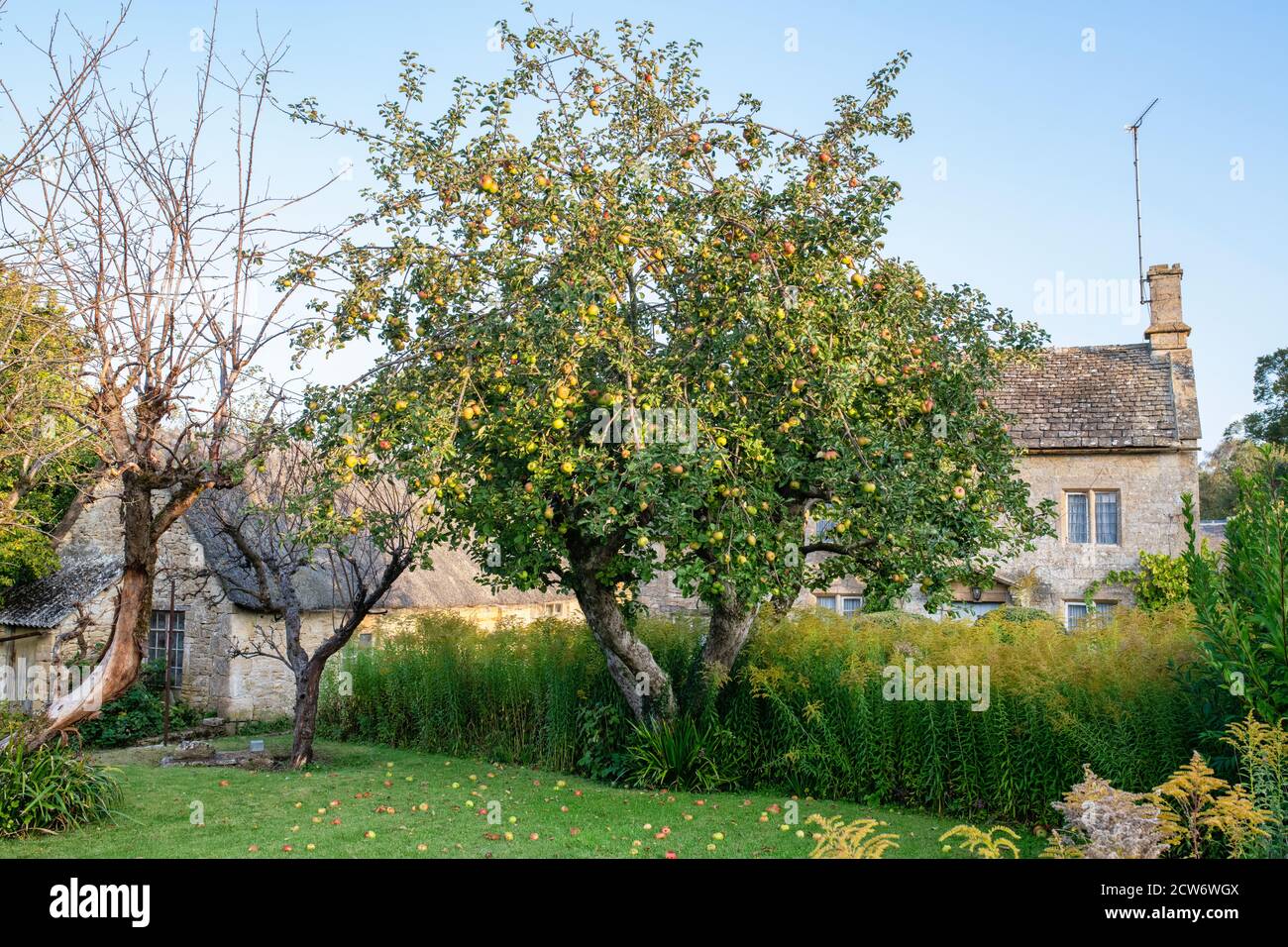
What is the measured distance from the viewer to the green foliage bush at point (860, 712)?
9.83 meters

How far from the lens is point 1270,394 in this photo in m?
45.0

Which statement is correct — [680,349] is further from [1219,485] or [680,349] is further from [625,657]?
[1219,485]

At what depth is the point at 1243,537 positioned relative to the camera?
8.24 metres

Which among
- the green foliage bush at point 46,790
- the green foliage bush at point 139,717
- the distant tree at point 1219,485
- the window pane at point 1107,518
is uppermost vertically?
the distant tree at point 1219,485

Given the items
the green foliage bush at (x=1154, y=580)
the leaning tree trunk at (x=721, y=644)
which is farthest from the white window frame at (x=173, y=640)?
the green foliage bush at (x=1154, y=580)

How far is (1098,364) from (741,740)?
17.9 m

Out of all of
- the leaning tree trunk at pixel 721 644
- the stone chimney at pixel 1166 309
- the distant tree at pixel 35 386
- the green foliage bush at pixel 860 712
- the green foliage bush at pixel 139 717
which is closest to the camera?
the distant tree at pixel 35 386

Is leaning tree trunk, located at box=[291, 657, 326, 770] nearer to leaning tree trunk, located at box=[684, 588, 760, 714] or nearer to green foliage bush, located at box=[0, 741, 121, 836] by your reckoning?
green foliage bush, located at box=[0, 741, 121, 836]

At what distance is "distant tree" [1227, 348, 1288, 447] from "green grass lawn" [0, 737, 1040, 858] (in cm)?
4164

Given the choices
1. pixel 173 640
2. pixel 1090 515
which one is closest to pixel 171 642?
pixel 173 640

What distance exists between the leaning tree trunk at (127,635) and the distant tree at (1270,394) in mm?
46110

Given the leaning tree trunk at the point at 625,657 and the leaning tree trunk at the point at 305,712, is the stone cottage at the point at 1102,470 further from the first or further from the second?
the leaning tree trunk at the point at 625,657

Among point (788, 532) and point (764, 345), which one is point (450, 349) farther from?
point (788, 532)

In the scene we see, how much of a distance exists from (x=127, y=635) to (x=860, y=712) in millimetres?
7704
